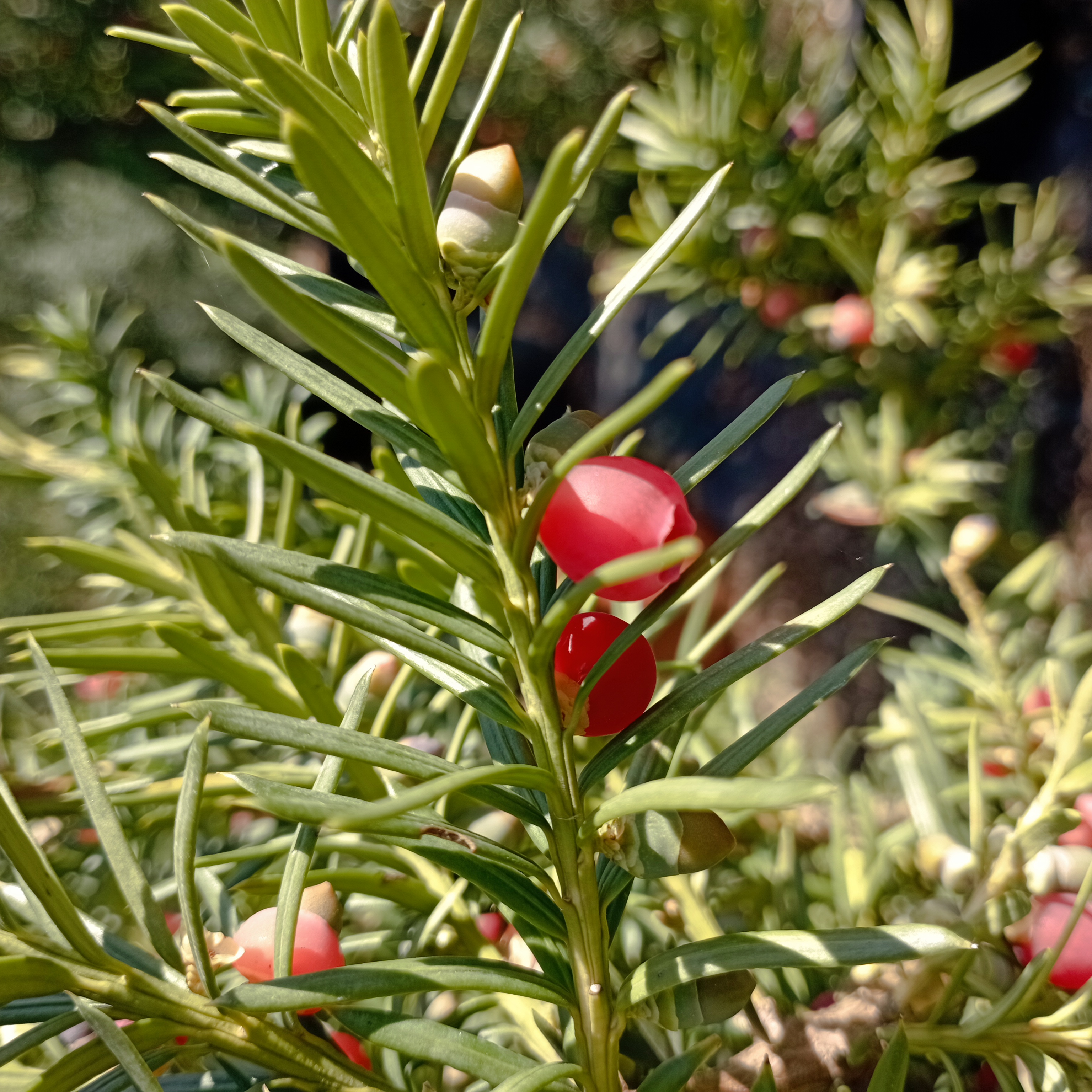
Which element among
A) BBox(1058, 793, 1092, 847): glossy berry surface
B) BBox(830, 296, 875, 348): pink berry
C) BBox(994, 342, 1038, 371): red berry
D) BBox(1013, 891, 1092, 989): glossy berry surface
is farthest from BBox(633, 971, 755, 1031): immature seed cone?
BBox(994, 342, 1038, 371): red berry

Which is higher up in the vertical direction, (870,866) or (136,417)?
(136,417)

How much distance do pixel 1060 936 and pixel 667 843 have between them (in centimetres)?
18

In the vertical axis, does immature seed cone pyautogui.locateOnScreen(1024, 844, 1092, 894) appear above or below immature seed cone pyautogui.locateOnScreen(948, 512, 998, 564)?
below

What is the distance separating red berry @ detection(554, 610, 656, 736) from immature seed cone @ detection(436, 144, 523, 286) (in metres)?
0.10

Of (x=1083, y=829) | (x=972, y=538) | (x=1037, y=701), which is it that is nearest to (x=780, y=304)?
(x=972, y=538)

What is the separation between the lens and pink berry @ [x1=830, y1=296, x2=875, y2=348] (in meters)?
0.84

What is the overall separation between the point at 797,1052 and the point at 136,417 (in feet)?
1.94

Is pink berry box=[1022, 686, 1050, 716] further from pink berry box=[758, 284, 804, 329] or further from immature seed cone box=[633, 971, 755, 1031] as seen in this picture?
pink berry box=[758, 284, 804, 329]

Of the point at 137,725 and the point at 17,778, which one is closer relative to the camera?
the point at 137,725

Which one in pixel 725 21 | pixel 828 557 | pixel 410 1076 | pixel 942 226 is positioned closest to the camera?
pixel 410 1076

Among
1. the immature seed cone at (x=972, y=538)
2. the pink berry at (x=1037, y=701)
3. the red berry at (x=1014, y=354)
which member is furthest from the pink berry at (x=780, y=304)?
the pink berry at (x=1037, y=701)

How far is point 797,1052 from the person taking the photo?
28 cm

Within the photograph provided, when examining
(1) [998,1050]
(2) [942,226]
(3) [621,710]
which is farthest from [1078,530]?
(3) [621,710]

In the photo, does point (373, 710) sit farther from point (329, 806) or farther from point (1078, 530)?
point (1078, 530)
